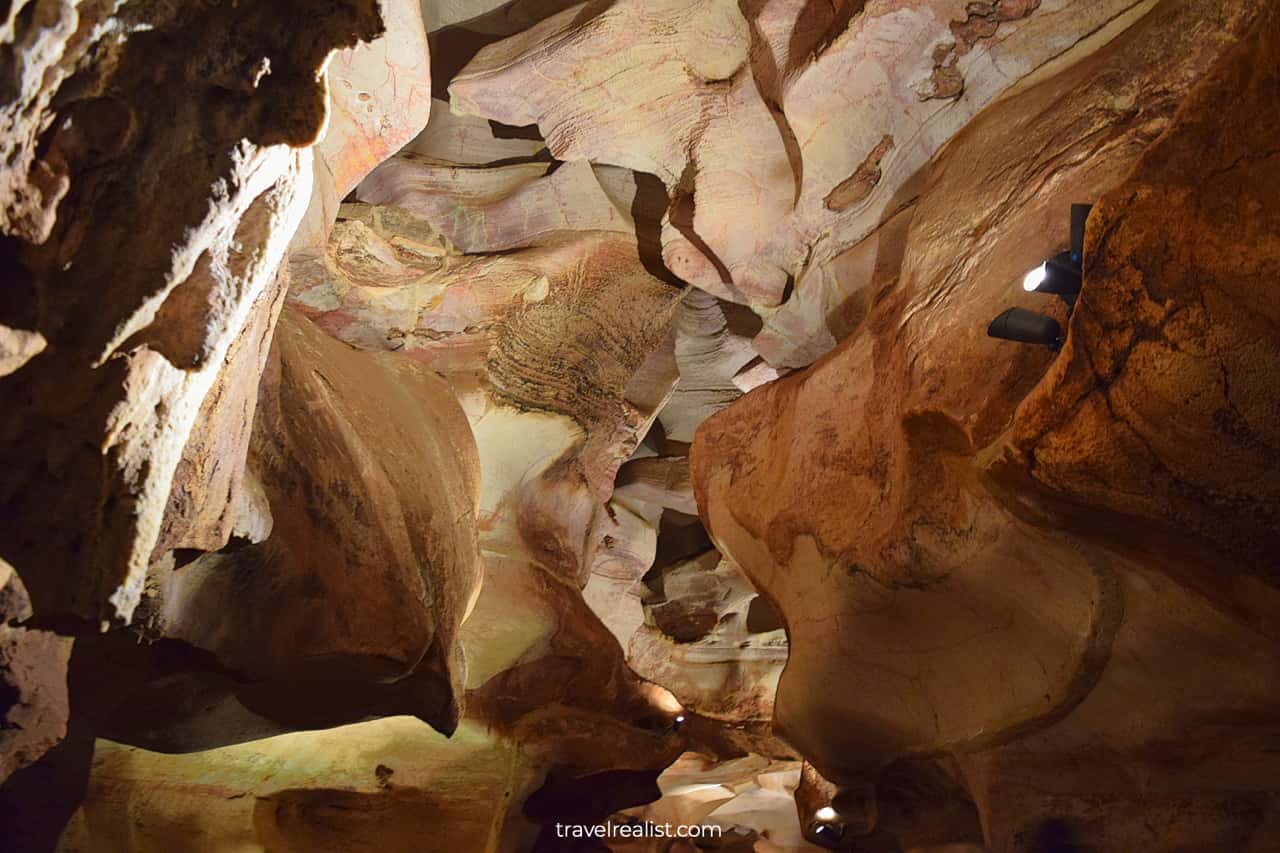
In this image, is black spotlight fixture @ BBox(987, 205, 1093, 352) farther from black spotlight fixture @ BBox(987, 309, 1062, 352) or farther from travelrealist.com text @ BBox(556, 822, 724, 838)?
travelrealist.com text @ BBox(556, 822, 724, 838)

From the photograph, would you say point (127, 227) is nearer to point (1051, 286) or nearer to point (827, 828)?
point (1051, 286)

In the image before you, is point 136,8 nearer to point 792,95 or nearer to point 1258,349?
point 1258,349

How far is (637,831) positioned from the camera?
7.43 metres

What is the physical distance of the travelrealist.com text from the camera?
6496mm

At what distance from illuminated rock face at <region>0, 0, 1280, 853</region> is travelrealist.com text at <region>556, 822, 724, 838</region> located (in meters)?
0.85

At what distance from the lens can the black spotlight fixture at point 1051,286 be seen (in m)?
2.09

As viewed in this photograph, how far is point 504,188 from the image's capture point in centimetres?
446

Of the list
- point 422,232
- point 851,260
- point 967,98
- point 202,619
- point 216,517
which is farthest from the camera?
point 422,232

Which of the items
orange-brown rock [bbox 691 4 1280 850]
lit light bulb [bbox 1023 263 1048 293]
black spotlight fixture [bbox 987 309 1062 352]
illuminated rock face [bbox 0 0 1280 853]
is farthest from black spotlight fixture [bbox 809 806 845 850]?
lit light bulb [bbox 1023 263 1048 293]

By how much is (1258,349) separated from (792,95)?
2074mm

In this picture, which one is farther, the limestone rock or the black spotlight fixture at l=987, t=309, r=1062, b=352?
the black spotlight fixture at l=987, t=309, r=1062, b=352

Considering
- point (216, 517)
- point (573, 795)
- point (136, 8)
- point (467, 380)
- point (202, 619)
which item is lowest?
point (573, 795)

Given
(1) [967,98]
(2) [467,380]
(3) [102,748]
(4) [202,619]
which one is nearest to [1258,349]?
(1) [967,98]

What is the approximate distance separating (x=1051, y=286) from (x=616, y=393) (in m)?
3.51
